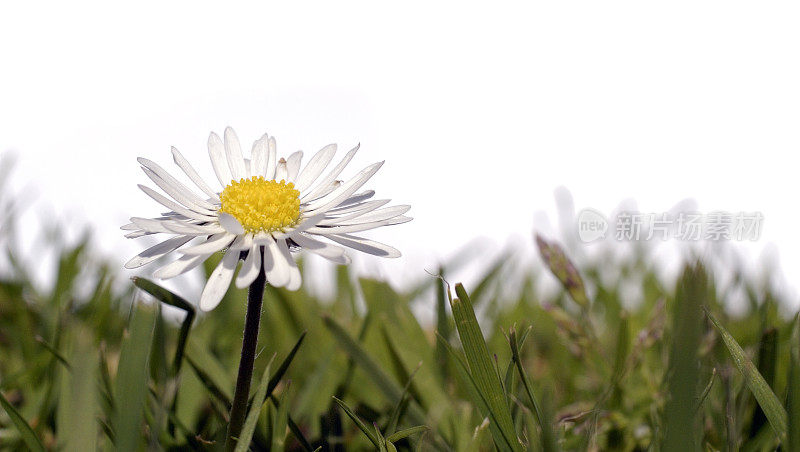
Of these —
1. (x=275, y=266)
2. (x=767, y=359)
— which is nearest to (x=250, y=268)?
(x=275, y=266)

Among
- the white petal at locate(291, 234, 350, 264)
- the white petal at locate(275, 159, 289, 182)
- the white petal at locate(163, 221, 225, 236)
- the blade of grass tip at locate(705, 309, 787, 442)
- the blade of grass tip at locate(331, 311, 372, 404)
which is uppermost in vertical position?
the white petal at locate(275, 159, 289, 182)

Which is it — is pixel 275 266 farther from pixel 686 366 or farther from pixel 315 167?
pixel 686 366

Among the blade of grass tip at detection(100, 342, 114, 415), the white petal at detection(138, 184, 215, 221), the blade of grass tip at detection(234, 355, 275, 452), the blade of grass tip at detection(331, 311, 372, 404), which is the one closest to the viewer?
the blade of grass tip at detection(234, 355, 275, 452)

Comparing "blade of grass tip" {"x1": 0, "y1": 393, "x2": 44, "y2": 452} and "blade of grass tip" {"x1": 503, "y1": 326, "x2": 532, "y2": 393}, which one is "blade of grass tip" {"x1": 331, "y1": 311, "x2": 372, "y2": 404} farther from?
"blade of grass tip" {"x1": 0, "y1": 393, "x2": 44, "y2": 452}

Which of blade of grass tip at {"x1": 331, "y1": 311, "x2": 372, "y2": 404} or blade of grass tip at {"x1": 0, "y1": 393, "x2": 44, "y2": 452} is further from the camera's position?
blade of grass tip at {"x1": 331, "y1": 311, "x2": 372, "y2": 404}

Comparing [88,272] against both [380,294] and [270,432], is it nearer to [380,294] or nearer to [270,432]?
[380,294]

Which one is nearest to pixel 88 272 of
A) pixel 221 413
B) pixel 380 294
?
pixel 380 294

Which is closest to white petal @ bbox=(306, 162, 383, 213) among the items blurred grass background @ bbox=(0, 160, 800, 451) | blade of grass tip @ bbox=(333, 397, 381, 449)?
blurred grass background @ bbox=(0, 160, 800, 451)
